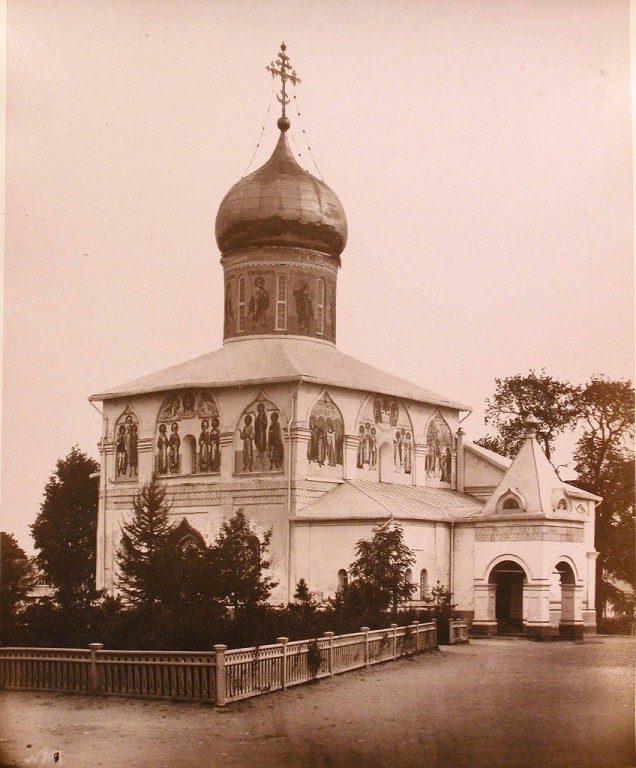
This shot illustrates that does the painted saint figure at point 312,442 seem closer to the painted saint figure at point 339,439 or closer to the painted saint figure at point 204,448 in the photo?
the painted saint figure at point 339,439

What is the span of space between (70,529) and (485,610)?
9.63 m

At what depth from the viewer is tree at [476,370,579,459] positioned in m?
27.3

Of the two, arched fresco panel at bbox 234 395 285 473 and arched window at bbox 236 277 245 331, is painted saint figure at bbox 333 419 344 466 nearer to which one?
arched fresco panel at bbox 234 395 285 473

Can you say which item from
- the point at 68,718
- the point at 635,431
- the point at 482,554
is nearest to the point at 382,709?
the point at 68,718

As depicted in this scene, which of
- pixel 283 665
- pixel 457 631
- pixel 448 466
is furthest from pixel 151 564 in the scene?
pixel 448 466

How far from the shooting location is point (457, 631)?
26141 mm

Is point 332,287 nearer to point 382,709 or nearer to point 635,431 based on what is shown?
point 635,431

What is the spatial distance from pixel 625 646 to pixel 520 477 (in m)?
5.24

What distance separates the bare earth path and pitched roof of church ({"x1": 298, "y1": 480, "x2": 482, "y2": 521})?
10.1 meters

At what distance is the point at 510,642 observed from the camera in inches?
1065

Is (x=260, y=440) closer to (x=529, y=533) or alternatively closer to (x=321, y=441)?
(x=321, y=441)

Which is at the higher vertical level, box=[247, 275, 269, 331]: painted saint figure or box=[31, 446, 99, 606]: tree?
box=[247, 275, 269, 331]: painted saint figure

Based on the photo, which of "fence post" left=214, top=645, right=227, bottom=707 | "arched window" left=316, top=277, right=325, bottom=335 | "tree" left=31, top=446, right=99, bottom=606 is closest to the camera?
"fence post" left=214, top=645, right=227, bottom=707

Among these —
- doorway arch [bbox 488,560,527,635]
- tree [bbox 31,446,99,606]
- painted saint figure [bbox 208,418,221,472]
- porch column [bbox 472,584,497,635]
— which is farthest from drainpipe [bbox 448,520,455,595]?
tree [bbox 31,446,99,606]
